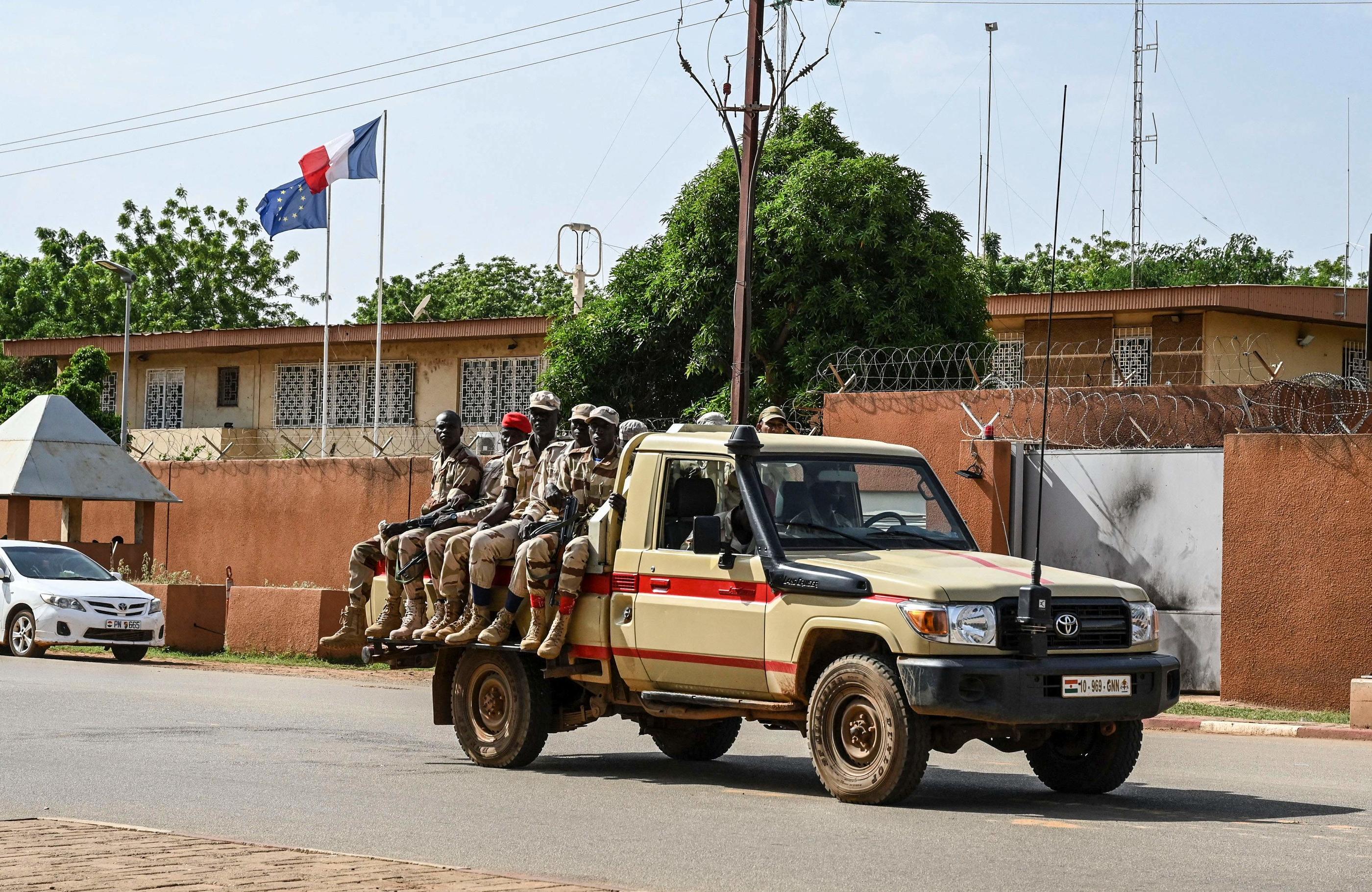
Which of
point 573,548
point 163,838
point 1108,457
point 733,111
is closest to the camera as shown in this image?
point 163,838

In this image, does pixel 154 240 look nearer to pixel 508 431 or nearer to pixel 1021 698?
pixel 508 431

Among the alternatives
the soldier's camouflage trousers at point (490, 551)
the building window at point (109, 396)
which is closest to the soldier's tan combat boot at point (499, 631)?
the soldier's camouflage trousers at point (490, 551)

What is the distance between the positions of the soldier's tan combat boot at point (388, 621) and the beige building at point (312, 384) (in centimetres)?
2278

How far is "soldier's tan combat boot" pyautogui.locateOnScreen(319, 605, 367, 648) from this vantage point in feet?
38.9

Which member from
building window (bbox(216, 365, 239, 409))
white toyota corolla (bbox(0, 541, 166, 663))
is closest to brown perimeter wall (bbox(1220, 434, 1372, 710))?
white toyota corolla (bbox(0, 541, 166, 663))

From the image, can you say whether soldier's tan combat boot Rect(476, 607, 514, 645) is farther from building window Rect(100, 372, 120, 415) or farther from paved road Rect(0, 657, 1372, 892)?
building window Rect(100, 372, 120, 415)

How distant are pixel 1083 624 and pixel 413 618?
15.1 feet

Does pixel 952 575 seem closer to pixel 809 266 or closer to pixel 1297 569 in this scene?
pixel 1297 569

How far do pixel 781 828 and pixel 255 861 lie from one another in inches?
103

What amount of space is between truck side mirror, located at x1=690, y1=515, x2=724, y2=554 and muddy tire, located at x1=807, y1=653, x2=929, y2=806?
0.98 meters

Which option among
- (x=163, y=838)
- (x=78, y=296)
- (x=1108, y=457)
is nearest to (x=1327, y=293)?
(x=1108, y=457)

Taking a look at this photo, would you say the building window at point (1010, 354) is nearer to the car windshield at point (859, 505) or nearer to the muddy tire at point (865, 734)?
the car windshield at point (859, 505)

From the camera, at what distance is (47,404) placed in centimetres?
3016

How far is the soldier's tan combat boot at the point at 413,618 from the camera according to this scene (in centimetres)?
1143
